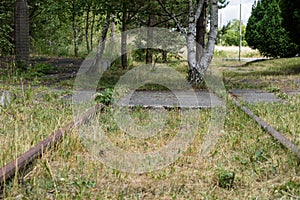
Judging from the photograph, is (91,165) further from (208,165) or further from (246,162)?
(246,162)

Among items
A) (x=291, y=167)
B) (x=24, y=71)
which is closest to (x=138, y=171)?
(x=291, y=167)

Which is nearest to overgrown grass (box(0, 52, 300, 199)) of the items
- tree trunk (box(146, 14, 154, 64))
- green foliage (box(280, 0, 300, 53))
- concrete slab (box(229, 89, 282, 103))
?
concrete slab (box(229, 89, 282, 103))

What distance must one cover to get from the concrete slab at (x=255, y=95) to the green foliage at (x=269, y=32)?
10929mm

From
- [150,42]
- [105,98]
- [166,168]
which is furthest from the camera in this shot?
[150,42]

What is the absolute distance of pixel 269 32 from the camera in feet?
59.2

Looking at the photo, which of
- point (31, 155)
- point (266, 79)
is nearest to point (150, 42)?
point (266, 79)

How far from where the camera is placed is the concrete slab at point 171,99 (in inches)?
206

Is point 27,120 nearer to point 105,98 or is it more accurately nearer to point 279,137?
point 105,98

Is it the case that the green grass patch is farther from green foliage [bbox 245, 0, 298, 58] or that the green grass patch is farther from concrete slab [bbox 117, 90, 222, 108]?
green foliage [bbox 245, 0, 298, 58]

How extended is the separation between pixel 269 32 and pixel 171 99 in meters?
13.2

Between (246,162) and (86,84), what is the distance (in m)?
5.57

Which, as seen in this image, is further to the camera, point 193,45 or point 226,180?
point 193,45

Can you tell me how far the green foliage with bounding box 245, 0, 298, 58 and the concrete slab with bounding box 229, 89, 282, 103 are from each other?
1093 cm

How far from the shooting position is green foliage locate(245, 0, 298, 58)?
57.9ft
